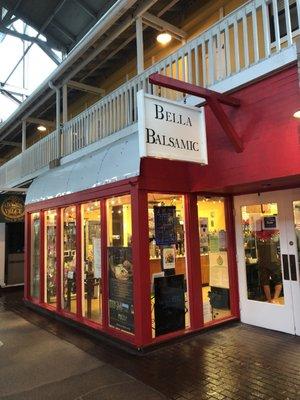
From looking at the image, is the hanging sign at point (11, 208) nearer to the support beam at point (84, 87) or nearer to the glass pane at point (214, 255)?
Answer: the support beam at point (84, 87)

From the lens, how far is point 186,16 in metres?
8.91

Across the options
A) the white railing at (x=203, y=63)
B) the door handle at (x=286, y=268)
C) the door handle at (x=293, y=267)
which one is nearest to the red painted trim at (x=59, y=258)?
the white railing at (x=203, y=63)

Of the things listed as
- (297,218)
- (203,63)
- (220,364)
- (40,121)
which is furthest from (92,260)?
(40,121)

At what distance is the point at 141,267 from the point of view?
19.7ft

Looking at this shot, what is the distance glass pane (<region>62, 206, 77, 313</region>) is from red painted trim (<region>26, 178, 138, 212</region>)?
0.82 feet

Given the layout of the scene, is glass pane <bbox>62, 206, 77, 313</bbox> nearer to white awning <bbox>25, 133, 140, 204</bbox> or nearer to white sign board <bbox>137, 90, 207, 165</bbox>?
white awning <bbox>25, 133, 140, 204</bbox>

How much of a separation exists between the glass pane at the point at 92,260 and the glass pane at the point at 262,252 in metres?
3.12

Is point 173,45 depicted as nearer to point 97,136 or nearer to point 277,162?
point 97,136

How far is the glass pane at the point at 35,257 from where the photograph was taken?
10.4m

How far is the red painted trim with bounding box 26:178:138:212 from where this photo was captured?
6.49 meters

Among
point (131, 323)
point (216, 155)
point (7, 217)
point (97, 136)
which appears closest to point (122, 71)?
point (97, 136)

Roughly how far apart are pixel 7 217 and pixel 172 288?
9003 mm

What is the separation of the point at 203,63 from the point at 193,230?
313cm

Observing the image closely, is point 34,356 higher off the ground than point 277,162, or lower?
lower
